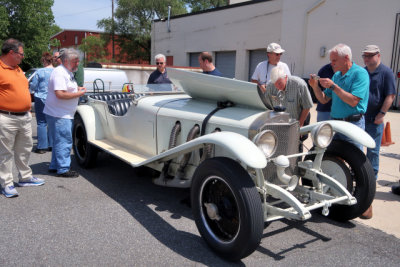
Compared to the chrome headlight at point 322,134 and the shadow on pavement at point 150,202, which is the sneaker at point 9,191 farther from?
the chrome headlight at point 322,134

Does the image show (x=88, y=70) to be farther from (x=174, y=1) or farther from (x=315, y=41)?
(x=174, y=1)

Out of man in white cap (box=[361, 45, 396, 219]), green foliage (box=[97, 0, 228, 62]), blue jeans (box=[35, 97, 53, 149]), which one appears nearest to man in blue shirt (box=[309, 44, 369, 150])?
man in white cap (box=[361, 45, 396, 219])

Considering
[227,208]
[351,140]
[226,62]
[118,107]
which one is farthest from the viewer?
[226,62]

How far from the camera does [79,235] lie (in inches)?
124

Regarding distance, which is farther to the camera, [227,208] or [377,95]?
[377,95]

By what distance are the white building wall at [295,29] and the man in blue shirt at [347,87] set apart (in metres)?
11.7

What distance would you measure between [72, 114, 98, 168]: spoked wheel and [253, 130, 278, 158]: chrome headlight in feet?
10.4

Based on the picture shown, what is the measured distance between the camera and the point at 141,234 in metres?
3.21

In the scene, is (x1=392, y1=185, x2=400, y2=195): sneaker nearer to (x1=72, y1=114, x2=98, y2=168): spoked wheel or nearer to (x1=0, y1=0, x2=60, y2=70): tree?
(x1=72, y1=114, x2=98, y2=168): spoked wheel

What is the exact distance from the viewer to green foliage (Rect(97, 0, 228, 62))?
3170 centimetres

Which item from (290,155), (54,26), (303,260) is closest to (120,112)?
(290,155)

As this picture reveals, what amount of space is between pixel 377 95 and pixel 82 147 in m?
4.40

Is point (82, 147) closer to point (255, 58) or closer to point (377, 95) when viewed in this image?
point (377, 95)

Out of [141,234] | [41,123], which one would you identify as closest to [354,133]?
[141,234]
